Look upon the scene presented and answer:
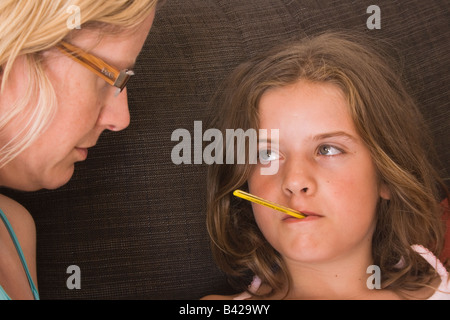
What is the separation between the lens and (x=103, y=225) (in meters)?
1.03

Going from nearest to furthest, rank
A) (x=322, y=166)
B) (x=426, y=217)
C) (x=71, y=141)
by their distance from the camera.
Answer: (x=71, y=141), (x=322, y=166), (x=426, y=217)

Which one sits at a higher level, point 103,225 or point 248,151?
point 248,151

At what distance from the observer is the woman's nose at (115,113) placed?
0.83 meters

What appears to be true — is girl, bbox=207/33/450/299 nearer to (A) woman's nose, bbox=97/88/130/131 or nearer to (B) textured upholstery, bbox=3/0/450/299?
(B) textured upholstery, bbox=3/0/450/299

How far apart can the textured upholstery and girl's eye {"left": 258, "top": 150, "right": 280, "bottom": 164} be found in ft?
0.44

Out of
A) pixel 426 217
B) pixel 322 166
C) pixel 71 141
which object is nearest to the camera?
pixel 71 141

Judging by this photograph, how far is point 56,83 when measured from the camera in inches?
29.0

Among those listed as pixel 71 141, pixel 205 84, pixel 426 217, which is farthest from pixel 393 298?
pixel 71 141

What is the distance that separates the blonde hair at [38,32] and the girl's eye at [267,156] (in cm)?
34

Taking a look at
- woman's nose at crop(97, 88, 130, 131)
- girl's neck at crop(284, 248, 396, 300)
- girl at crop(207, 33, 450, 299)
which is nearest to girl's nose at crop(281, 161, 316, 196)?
girl at crop(207, 33, 450, 299)
